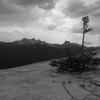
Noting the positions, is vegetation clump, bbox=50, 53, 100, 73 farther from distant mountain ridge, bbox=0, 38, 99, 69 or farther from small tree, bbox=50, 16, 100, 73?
distant mountain ridge, bbox=0, 38, 99, 69

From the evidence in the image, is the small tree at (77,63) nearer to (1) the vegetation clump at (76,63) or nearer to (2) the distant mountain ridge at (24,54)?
(1) the vegetation clump at (76,63)

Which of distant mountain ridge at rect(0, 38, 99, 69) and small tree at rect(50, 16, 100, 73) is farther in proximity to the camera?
distant mountain ridge at rect(0, 38, 99, 69)

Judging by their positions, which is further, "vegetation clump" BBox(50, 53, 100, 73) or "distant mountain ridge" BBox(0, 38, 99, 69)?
"distant mountain ridge" BBox(0, 38, 99, 69)

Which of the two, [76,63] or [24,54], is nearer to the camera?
[76,63]

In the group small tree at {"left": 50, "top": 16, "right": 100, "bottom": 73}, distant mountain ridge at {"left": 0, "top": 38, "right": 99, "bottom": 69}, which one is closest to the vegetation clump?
small tree at {"left": 50, "top": 16, "right": 100, "bottom": 73}

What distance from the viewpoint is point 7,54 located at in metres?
10.9

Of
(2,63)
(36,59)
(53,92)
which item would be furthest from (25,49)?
(53,92)

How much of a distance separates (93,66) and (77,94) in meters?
3.44

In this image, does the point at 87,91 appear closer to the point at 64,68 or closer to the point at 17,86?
the point at 17,86

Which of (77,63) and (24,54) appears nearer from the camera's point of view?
(77,63)

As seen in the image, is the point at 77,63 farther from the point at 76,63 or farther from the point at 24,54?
the point at 24,54

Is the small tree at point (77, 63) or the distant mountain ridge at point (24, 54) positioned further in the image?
the distant mountain ridge at point (24, 54)

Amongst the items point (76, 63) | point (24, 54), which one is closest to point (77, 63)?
point (76, 63)

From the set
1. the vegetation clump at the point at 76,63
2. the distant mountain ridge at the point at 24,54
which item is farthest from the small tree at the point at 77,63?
the distant mountain ridge at the point at 24,54
